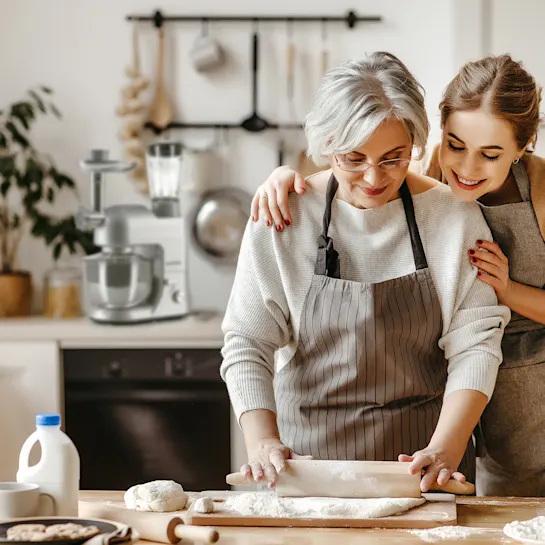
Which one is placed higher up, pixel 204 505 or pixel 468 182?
pixel 468 182

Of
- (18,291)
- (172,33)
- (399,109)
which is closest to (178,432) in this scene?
(18,291)

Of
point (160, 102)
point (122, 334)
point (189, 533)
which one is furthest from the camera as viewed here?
point (160, 102)

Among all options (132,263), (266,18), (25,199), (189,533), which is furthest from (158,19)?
(189,533)

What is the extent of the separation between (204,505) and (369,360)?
40cm

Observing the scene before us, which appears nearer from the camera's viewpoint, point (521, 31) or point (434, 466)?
point (434, 466)

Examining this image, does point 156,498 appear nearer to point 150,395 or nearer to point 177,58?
point 150,395

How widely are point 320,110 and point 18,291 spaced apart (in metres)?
2.09

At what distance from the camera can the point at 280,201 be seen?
1.90 metres

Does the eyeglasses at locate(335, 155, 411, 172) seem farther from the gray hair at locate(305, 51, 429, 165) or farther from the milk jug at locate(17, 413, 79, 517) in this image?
the milk jug at locate(17, 413, 79, 517)

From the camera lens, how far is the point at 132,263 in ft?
11.2

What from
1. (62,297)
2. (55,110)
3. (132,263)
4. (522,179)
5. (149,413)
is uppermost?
(55,110)

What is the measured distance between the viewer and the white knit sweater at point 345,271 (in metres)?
1.85

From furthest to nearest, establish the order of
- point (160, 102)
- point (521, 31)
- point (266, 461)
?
point (160, 102)
point (521, 31)
point (266, 461)

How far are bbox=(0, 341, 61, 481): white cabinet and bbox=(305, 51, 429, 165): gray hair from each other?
1749mm
